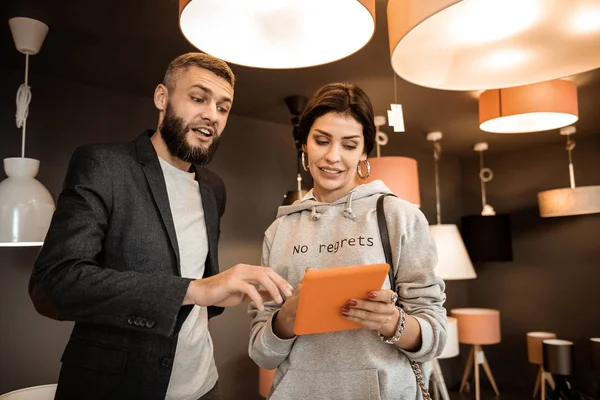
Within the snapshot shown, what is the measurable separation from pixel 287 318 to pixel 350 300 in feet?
0.66

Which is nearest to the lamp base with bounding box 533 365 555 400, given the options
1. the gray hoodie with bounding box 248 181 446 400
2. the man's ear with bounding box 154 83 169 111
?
the gray hoodie with bounding box 248 181 446 400

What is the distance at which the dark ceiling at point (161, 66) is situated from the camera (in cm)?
196

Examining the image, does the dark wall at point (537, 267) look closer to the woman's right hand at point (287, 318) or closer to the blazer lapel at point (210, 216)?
the blazer lapel at point (210, 216)

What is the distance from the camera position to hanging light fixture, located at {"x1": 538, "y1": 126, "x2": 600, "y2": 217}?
4004mm

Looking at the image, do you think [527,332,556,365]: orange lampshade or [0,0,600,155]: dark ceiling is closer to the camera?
[0,0,600,155]: dark ceiling

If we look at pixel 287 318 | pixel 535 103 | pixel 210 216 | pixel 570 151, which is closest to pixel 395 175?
pixel 535 103

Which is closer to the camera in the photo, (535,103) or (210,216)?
(210,216)

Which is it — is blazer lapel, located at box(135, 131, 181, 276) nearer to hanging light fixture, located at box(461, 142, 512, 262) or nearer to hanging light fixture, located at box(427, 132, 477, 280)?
hanging light fixture, located at box(427, 132, 477, 280)

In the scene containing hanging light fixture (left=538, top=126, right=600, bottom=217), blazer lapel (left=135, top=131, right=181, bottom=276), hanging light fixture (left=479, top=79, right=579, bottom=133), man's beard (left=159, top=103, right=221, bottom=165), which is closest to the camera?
blazer lapel (left=135, top=131, right=181, bottom=276)

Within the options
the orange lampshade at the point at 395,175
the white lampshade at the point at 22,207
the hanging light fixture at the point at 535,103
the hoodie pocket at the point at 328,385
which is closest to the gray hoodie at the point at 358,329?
the hoodie pocket at the point at 328,385

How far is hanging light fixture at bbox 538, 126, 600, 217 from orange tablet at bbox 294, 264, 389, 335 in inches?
151

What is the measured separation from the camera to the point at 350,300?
3.25 feet

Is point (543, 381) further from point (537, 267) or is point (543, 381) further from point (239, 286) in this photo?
point (239, 286)

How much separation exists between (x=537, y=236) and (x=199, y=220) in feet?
14.7
